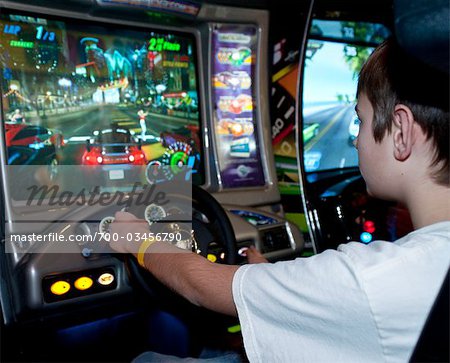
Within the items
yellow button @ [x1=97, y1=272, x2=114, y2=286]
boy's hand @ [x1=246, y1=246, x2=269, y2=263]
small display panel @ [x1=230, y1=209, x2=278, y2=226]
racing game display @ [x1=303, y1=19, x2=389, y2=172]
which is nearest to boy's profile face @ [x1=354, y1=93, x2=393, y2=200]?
boy's hand @ [x1=246, y1=246, x2=269, y2=263]

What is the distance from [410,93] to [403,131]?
7 centimetres

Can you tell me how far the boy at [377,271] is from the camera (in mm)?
876

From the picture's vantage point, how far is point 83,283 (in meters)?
1.63

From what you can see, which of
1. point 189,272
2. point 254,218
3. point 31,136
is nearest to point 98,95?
point 31,136

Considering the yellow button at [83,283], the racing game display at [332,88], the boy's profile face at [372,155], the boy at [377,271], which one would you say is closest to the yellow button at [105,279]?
the yellow button at [83,283]

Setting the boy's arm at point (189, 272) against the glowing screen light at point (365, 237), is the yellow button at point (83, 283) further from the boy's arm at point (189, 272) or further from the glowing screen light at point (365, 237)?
the glowing screen light at point (365, 237)

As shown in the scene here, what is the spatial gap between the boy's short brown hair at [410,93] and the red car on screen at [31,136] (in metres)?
1.19

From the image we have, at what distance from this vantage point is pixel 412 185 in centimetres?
103

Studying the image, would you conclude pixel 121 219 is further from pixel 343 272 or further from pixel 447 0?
pixel 447 0

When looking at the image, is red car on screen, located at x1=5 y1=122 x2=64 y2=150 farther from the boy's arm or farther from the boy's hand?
the boy's hand

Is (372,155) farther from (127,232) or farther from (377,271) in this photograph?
(127,232)

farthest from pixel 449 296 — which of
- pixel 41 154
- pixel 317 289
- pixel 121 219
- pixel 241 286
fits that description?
pixel 41 154

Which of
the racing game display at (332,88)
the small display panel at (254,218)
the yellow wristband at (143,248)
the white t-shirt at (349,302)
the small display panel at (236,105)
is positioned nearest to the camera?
the white t-shirt at (349,302)

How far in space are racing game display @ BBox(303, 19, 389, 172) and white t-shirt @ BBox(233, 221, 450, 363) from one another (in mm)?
1546
